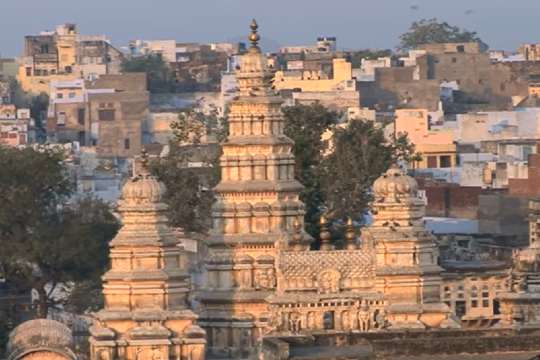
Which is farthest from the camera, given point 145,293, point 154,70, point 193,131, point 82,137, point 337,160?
point 154,70

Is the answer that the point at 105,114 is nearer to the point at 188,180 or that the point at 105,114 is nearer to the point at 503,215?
the point at 503,215

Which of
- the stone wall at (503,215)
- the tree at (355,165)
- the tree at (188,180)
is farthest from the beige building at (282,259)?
the stone wall at (503,215)

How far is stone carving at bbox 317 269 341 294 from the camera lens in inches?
2324

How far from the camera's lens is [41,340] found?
2283 inches

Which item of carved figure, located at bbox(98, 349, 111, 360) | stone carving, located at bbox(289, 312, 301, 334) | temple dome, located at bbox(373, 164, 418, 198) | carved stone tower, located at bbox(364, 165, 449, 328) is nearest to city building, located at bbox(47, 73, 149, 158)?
temple dome, located at bbox(373, 164, 418, 198)

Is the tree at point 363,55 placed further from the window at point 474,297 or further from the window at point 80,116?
the window at point 474,297

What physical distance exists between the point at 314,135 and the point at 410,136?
34.2 meters

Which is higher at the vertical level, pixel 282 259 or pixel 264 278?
pixel 282 259

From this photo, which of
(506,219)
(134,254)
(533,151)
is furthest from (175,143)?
(134,254)

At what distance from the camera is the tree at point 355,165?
7831 cm

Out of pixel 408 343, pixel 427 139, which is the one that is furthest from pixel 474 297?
pixel 427 139

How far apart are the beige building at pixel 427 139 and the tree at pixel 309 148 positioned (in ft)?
94.4

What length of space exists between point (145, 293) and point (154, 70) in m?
102

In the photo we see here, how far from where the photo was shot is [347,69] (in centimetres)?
14725
